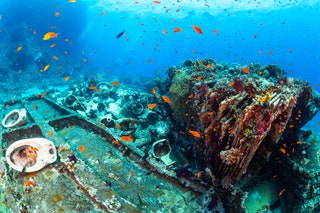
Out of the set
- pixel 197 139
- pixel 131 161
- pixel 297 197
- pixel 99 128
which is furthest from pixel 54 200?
pixel 297 197

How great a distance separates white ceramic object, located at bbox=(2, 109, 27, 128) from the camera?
615 centimetres

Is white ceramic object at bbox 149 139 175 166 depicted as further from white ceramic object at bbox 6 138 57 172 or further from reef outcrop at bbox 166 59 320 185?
white ceramic object at bbox 6 138 57 172

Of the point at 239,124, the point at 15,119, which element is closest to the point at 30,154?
the point at 15,119

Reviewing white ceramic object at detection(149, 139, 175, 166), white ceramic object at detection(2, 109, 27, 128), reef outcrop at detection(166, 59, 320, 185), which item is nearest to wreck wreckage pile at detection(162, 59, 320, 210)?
reef outcrop at detection(166, 59, 320, 185)

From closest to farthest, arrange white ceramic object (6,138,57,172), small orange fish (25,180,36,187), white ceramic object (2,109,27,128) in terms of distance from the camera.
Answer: small orange fish (25,180,36,187), white ceramic object (6,138,57,172), white ceramic object (2,109,27,128)

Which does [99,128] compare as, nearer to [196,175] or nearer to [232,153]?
[196,175]

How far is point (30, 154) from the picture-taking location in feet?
15.5

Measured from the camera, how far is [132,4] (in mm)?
48906

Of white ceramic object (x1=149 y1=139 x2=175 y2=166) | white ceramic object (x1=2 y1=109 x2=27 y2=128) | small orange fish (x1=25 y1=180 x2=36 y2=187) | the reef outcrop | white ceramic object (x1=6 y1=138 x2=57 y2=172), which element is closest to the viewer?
the reef outcrop

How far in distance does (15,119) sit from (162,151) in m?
4.52

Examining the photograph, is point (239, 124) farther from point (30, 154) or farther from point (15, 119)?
point (15, 119)

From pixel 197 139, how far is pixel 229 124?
3.96ft

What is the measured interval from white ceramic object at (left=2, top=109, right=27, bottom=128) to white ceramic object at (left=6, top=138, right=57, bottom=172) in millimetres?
1823

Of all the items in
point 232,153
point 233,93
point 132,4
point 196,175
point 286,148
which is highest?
point 233,93
